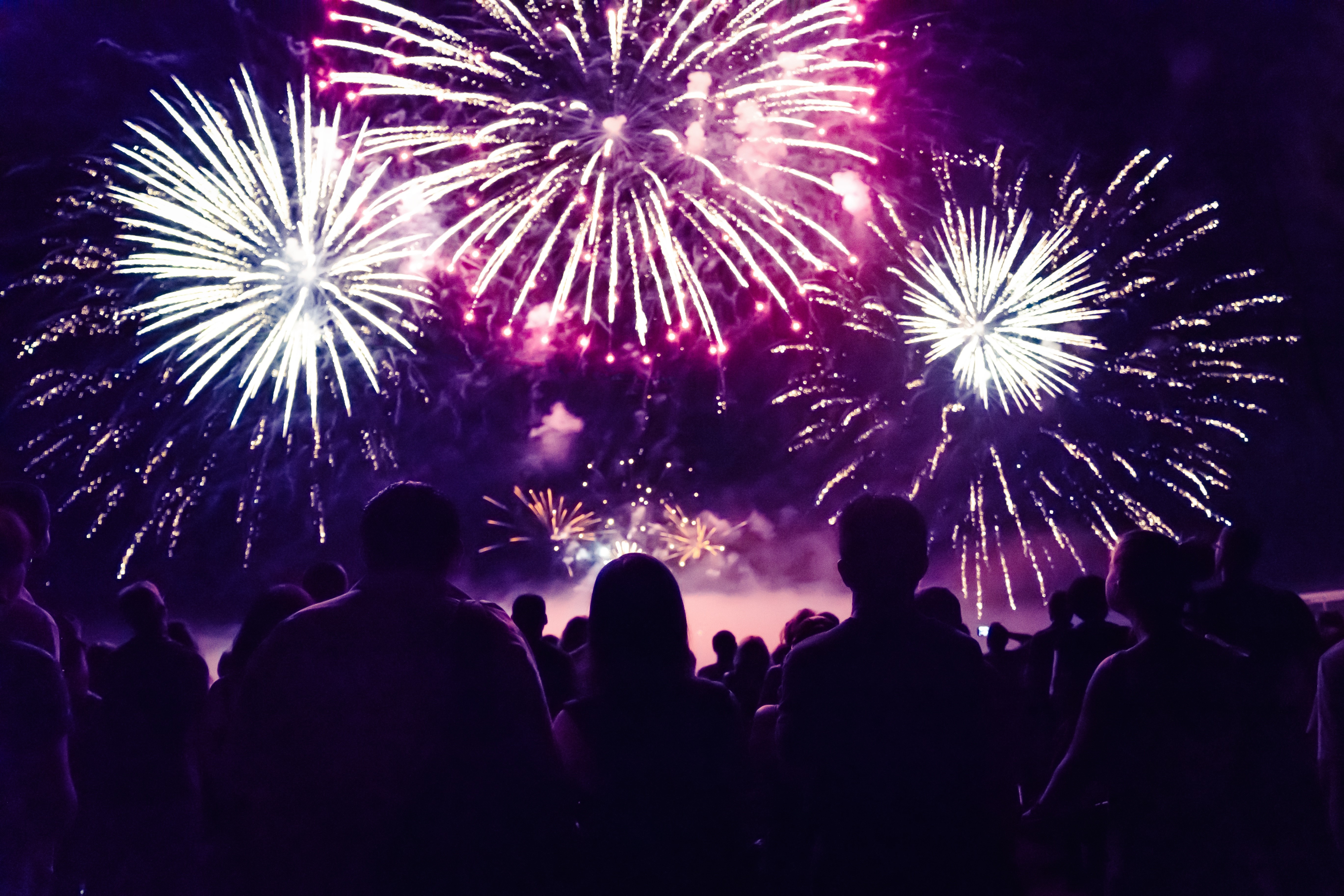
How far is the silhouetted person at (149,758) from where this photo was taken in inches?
154

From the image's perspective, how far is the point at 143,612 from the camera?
4.03 metres

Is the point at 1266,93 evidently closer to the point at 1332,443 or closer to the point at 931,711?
the point at 1332,443

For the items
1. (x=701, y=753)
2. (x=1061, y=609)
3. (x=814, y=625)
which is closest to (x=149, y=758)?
(x=701, y=753)

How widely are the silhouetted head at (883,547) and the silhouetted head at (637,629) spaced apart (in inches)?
20.8

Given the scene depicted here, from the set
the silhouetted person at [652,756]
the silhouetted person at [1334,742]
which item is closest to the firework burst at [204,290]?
the silhouetted person at [652,756]

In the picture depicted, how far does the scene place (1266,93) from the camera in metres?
10.2

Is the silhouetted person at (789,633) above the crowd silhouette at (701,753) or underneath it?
above

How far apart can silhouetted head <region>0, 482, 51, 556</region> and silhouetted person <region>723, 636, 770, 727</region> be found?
11.9ft

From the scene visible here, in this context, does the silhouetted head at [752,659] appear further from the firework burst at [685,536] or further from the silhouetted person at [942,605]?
the firework burst at [685,536]

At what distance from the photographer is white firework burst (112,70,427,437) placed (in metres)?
10.5

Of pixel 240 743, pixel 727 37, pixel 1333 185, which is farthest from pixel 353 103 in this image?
pixel 1333 185

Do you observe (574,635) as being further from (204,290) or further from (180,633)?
(204,290)

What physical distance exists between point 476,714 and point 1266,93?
1250 centimetres

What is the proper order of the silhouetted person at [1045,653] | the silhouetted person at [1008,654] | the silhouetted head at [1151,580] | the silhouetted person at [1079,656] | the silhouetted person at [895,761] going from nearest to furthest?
the silhouetted person at [895,761] < the silhouetted head at [1151,580] < the silhouetted person at [1079,656] < the silhouetted person at [1045,653] < the silhouetted person at [1008,654]
